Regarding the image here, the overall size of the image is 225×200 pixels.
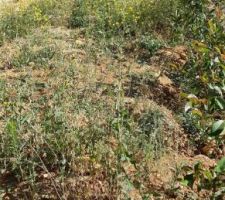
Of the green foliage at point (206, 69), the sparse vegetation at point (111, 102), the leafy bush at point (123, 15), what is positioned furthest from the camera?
the leafy bush at point (123, 15)

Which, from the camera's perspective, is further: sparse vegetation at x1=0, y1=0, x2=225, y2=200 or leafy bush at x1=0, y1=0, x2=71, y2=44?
leafy bush at x1=0, y1=0, x2=71, y2=44

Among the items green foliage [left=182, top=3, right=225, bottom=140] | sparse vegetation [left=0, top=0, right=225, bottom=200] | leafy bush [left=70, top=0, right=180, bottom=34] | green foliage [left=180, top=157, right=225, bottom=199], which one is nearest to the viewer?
green foliage [left=180, top=157, right=225, bottom=199]

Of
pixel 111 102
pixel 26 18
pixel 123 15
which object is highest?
pixel 123 15

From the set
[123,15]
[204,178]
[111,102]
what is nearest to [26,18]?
[123,15]

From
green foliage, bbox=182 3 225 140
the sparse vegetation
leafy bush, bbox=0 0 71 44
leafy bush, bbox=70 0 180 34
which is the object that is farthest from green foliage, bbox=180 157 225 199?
leafy bush, bbox=0 0 71 44

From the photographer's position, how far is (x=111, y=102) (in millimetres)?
4516

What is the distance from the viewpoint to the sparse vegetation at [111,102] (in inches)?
130

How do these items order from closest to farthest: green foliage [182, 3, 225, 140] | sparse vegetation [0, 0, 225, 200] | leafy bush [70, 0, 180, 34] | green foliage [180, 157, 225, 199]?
1. green foliage [180, 157, 225, 199]
2. green foliage [182, 3, 225, 140]
3. sparse vegetation [0, 0, 225, 200]
4. leafy bush [70, 0, 180, 34]

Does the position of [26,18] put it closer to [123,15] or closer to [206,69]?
[123,15]

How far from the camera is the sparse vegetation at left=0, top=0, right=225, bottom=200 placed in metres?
3.29

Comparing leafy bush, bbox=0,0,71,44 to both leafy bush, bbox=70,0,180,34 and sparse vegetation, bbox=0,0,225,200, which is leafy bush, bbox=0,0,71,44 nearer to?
sparse vegetation, bbox=0,0,225,200

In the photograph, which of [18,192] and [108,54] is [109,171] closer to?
[18,192]

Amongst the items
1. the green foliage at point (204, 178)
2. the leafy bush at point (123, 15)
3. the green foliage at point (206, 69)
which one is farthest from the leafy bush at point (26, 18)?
the green foliage at point (204, 178)

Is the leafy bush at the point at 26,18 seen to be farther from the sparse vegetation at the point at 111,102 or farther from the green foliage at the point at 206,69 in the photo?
the green foliage at the point at 206,69
